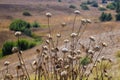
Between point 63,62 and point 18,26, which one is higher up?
point 63,62

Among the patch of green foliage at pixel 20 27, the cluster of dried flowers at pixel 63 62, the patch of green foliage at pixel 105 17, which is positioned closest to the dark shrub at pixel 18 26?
the patch of green foliage at pixel 20 27

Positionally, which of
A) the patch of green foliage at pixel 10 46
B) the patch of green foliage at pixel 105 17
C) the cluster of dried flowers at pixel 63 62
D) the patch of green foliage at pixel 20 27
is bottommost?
the patch of green foliage at pixel 105 17

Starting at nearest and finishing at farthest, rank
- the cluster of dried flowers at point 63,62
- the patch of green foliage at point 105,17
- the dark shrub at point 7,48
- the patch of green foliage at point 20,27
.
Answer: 1. the cluster of dried flowers at point 63,62
2. the dark shrub at point 7,48
3. the patch of green foliage at point 20,27
4. the patch of green foliage at point 105,17

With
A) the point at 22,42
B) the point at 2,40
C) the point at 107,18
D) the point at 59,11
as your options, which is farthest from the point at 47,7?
the point at 22,42

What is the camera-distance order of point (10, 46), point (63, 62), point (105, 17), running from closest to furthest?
point (63, 62) < point (10, 46) < point (105, 17)

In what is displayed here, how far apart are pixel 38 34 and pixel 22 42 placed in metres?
13.0

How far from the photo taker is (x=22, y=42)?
26.4m

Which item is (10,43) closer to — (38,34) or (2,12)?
(38,34)

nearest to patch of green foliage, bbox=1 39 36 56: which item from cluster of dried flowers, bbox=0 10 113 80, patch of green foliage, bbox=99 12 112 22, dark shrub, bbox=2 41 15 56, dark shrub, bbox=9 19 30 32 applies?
dark shrub, bbox=2 41 15 56

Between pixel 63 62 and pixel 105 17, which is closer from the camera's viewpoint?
pixel 63 62

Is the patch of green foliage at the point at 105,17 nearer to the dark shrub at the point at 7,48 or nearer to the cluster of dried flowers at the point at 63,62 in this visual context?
the dark shrub at the point at 7,48

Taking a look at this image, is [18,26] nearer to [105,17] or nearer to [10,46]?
[10,46]

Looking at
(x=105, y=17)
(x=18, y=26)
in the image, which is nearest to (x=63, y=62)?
(x=18, y=26)

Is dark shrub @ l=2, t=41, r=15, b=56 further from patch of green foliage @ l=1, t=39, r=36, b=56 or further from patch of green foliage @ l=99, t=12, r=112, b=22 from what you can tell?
patch of green foliage @ l=99, t=12, r=112, b=22
